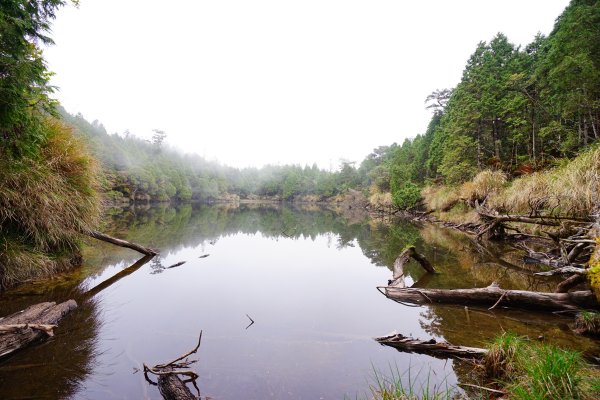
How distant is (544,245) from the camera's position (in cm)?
1077

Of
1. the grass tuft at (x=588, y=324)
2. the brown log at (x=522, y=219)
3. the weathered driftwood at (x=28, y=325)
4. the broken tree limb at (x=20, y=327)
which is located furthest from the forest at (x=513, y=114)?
the grass tuft at (x=588, y=324)

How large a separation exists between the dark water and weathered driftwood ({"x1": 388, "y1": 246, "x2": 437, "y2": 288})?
350 millimetres

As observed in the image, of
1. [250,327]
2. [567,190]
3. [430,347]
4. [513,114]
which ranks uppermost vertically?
[513,114]

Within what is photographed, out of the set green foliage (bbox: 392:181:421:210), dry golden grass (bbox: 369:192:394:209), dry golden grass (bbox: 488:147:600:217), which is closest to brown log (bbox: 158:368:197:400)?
dry golden grass (bbox: 488:147:600:217)

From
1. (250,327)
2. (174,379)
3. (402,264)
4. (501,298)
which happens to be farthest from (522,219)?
(174,379)

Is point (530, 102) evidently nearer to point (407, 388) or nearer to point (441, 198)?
Result: point (441, 198)

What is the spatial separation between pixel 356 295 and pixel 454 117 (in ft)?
77.5

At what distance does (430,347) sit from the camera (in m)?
3.77

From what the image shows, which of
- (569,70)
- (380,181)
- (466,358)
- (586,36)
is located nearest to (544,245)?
(569,70)

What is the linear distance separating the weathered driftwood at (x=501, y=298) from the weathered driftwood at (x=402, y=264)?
482 mm

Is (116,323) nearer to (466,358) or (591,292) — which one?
(466,358)

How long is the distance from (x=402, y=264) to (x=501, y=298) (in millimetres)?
2425

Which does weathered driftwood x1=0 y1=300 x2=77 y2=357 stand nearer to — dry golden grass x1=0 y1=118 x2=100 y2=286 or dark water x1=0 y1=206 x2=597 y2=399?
dark water x1=0 y1=206 x2=597 y2=399

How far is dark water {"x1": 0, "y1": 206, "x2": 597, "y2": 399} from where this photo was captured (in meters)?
3.15
